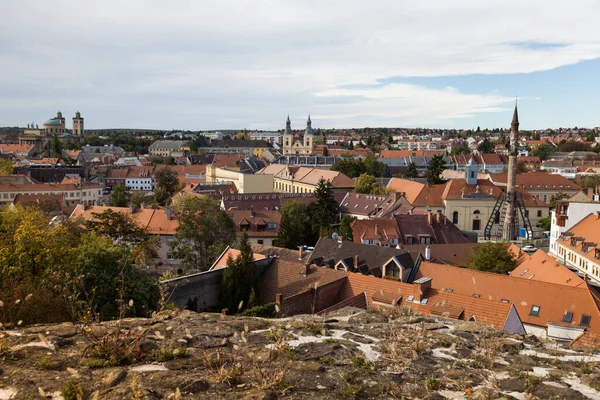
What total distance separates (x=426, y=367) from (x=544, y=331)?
59.9ft

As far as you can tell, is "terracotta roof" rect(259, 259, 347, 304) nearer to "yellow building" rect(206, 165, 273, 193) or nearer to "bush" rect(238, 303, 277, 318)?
"bush" rect(238, 303, 277, 318)

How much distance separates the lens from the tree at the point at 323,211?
52281mm

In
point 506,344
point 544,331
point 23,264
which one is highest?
point 506,344

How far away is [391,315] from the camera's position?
32.4ft

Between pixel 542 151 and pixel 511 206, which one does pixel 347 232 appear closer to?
pixel 511 206

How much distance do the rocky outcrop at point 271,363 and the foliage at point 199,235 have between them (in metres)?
27.2

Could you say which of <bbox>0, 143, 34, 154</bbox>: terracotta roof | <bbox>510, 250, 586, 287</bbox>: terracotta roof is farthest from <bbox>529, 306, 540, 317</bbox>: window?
<bbox>0, 143, 34, 154</bbox>: terracotta roof

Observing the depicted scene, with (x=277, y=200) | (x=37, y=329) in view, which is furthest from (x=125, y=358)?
(x=277, y=200)

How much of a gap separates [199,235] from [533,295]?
21.5 meters

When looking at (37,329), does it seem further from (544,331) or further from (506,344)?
(544,331)

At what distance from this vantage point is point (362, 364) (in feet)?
21.5

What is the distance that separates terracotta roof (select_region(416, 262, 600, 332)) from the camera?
2248 cm

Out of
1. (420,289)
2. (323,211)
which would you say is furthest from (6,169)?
(420,289)

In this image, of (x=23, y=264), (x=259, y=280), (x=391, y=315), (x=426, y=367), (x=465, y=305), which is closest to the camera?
(x=426, y=367)
